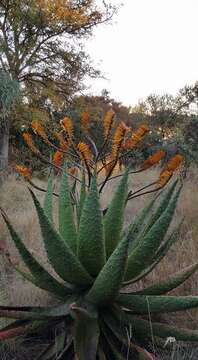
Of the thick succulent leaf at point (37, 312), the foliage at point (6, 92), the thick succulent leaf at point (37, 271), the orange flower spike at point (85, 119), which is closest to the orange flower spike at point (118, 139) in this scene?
the orange flower spike at point (85, 119)

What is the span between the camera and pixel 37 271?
167cm

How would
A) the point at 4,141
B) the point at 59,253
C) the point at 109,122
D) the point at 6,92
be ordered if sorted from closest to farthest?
1. the point at 59,253
2. the point at 109,122
3. the point at 6,92
4. the point at 4,141

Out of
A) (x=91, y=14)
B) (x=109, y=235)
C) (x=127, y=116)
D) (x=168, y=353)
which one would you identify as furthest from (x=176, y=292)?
(x=127, y=116)

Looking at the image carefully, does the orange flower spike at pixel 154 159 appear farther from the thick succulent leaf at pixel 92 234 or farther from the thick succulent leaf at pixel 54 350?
the thick succulent leaf at pixel 54 350

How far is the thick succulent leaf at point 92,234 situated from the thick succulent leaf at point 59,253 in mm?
65

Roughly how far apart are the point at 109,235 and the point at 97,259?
22 cm

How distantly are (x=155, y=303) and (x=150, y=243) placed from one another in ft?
0.81

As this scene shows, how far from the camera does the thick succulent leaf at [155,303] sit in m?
1.58

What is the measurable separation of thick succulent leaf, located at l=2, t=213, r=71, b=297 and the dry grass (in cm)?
59

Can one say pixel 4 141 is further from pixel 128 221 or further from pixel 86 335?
pixel 86 335

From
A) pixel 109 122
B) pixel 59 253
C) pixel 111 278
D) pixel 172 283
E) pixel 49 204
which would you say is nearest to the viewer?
pixel 111 278

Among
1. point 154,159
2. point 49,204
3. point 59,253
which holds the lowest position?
point 59,253

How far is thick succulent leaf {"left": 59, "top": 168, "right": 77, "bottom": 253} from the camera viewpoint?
1.89 metres

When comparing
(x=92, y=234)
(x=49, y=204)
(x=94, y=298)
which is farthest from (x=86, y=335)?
(x=49, y=204)
